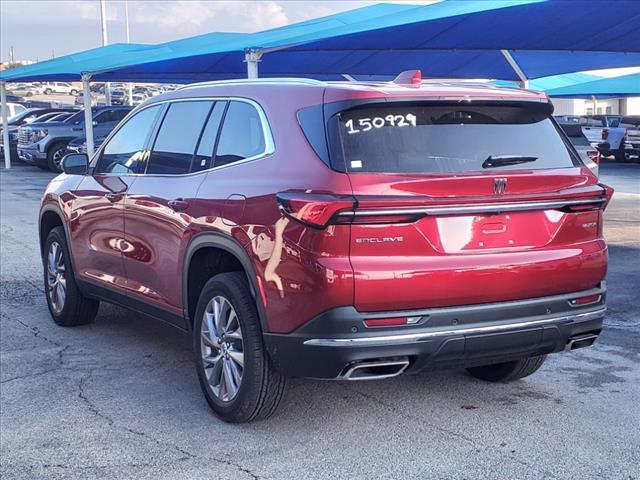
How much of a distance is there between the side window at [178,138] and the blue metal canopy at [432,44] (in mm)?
5348

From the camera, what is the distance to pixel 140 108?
239 inches

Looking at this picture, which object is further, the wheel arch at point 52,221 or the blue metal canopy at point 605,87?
the blue metal canopy at point 605,87

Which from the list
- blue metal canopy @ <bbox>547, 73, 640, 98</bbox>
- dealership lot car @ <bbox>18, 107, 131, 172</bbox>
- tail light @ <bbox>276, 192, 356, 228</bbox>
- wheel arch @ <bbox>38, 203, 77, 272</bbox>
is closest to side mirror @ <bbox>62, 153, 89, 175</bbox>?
wheel arch @ <bbox>38, 203, 77, 272</bbox>

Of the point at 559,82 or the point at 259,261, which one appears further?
the point at 559,82

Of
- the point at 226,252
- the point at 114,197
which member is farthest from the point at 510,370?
the point at 114,197

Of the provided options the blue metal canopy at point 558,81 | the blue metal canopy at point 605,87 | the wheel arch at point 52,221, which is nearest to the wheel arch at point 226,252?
the wheel arch at point 52,221

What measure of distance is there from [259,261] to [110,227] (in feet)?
6.94

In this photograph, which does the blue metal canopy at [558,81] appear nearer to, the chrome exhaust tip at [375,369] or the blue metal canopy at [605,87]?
the blue metal canopy at [605,87]

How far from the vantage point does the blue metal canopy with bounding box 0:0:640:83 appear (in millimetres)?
10594

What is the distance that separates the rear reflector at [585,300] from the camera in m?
4.42

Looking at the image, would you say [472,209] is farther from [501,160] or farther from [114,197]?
[114,197]

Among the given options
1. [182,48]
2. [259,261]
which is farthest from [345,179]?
[182,48]

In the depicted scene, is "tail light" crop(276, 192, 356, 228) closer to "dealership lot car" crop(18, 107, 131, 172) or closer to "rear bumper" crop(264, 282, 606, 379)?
"rear bumper" crop(264, 282, 606, 379)

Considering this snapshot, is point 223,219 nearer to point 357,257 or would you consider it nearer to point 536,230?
point 357,257
